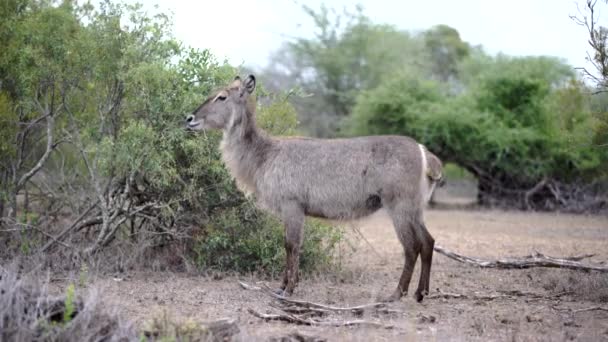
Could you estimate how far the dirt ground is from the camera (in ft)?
19.7

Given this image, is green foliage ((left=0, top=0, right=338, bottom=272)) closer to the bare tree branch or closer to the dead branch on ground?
the bare tree branch

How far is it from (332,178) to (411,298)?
154cm

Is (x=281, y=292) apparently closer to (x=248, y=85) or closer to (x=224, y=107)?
(x=224, y=107)

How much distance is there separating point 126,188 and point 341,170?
99.4 inches

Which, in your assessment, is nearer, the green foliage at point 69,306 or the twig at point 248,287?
the green foliage at point 69,306

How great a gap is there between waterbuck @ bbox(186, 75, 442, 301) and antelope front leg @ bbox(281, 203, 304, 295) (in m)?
0.01

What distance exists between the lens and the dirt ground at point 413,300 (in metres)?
6.02

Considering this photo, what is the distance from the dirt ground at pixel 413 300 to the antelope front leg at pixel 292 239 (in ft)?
0.65

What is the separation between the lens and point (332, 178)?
25.6 feet

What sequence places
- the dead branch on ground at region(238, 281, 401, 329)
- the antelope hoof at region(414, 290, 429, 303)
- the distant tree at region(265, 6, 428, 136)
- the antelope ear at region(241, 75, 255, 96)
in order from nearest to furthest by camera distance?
the dead branch on ground at region(238, 281, 401, 329)
the antelope hoof at region(414, 290, 429, 303)
the antelope ear at region(241, 75, 255, 96)
the distant tree at region(265, 6, 428, 136)

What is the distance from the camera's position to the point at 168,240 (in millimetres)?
9102

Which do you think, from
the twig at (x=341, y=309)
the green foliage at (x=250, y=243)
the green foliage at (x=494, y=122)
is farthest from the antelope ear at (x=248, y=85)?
the green foliage at (x=494, y=122)

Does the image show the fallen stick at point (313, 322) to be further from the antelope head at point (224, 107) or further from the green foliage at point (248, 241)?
the antelope head at point (224, 107)

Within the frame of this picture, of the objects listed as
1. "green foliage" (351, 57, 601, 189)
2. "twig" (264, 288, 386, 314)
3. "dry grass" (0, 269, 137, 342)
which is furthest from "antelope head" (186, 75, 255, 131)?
"green foliage" (351, 57, 601, 189)
